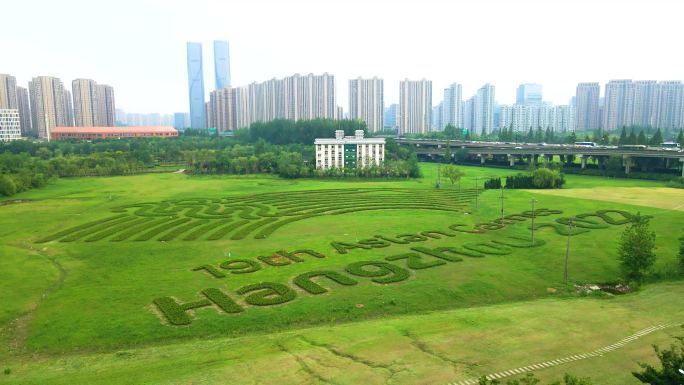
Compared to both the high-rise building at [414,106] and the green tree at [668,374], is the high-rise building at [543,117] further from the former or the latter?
the green tree at [668,374]

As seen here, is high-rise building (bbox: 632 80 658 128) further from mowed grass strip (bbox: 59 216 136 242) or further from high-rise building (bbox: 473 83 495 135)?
mowed grass strip (bbox: 59 216 136 242)

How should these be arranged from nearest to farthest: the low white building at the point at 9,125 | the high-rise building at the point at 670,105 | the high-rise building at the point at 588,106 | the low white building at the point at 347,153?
the low white building at the point at 347,153
the low white building at the point at 9,125
the high-rise building at the point at 670,105
the high-rise building at the point at 588,106

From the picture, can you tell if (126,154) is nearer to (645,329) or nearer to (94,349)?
(94,349)

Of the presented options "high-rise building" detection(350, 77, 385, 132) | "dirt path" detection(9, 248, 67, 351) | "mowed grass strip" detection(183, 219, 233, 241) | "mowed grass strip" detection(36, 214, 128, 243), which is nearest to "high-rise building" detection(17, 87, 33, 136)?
"high-rise building" detection(350, 77, 385, 132)

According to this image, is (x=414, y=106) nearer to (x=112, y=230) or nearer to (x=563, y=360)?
(x=112, y=230)

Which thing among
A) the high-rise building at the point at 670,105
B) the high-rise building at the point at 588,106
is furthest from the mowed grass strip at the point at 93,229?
the high-rise building at the point at 670,105

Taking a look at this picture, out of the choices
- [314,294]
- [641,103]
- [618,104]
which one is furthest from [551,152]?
[641,103]
